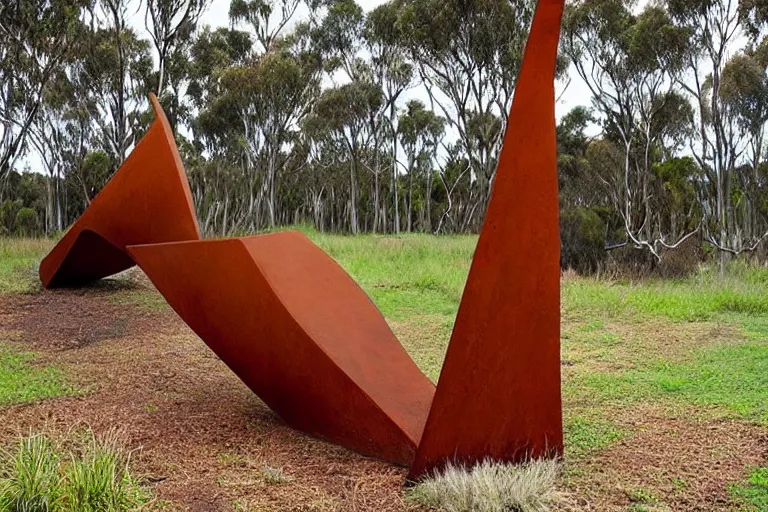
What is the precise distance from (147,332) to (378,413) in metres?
4.91

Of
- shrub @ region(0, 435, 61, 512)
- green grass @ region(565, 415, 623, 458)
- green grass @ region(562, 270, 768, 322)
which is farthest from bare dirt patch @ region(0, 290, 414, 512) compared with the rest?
green grass @ region(562, 270, 768, 322)

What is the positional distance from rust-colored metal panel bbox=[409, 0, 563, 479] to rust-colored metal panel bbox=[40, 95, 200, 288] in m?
3.15

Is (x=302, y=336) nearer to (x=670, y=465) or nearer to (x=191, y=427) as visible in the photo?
(x=191, y=427)

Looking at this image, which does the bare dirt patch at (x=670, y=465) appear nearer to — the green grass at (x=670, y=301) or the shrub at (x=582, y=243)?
the green grass at (x=670, y=301)

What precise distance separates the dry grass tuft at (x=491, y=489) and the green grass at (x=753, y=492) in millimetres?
860

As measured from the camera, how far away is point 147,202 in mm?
6590

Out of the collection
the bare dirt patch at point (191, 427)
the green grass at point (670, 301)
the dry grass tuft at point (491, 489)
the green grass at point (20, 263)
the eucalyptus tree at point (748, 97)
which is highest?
the eucalyptus tree at point (748, 97)

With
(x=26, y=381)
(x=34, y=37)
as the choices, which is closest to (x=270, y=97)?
(x=34, y=37)

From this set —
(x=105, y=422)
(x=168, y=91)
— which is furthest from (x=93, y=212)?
(x=168, y=91)

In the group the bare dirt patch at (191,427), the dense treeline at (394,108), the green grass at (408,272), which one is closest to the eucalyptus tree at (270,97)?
the dense treeline at (394,108)

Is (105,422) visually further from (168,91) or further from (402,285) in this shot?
(168,91)

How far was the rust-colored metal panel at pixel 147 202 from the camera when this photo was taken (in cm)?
622

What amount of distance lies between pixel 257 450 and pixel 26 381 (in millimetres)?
2691

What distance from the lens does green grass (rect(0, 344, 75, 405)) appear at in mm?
5211
